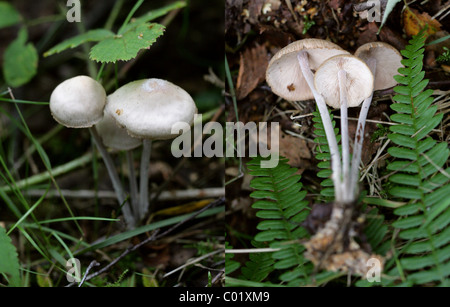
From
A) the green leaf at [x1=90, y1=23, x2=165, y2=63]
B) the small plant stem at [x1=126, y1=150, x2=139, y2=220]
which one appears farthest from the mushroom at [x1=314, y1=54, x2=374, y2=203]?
the small plant stem at [x1=126, y1=150, x2=139, y2=220]

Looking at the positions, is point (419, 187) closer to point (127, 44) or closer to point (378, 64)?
point (378, 64)

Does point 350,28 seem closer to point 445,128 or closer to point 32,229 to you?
point 445,128

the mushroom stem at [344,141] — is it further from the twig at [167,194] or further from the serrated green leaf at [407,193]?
the twig at [167,194]

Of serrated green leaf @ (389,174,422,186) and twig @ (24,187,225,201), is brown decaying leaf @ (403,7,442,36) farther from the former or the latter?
twig @ (24,187,225,201)

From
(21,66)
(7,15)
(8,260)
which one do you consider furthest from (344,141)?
(7,15)

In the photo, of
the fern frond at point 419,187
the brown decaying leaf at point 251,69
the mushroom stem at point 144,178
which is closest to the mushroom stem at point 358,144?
the fern frond at point 419,187

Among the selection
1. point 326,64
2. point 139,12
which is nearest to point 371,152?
point 326,64
